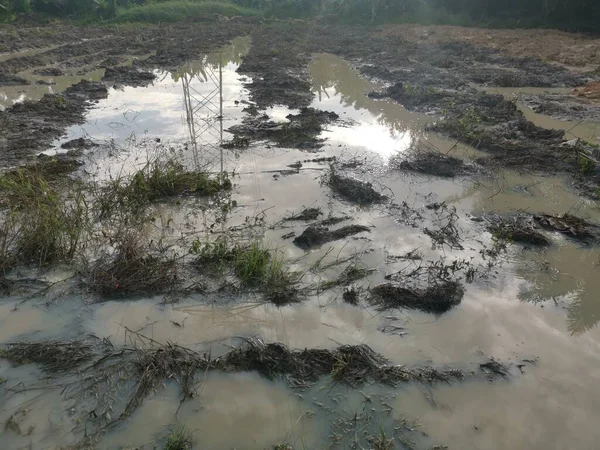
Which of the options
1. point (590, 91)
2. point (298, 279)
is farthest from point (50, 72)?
point (590, 91)

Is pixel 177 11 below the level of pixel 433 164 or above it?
above

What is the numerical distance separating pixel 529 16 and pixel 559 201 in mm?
22749

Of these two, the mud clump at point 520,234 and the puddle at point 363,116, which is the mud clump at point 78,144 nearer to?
the puddle at point 363,116

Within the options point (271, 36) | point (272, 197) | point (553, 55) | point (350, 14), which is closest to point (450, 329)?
point (272, 197)

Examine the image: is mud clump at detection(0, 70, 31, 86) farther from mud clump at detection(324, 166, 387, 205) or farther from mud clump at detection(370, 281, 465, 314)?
mud clump at detection(370, 281, 465, 314)

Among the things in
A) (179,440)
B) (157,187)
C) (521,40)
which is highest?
(521,40)

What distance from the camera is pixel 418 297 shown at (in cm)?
436

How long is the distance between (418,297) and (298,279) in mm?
1256

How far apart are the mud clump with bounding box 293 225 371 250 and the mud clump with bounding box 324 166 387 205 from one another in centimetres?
77

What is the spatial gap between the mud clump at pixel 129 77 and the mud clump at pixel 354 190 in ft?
29.1

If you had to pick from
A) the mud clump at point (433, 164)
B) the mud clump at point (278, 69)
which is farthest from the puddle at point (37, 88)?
the mud clump at point (433, 164)

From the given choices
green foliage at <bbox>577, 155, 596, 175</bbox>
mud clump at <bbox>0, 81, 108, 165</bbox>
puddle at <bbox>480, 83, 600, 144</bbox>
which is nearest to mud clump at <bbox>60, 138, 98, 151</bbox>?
mud clump at <bbox>0, 81, 108, 165</bbox>

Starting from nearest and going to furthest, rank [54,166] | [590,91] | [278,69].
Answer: [54,166] → [590,91] → [278,69]

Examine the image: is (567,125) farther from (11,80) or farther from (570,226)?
(11,80)
